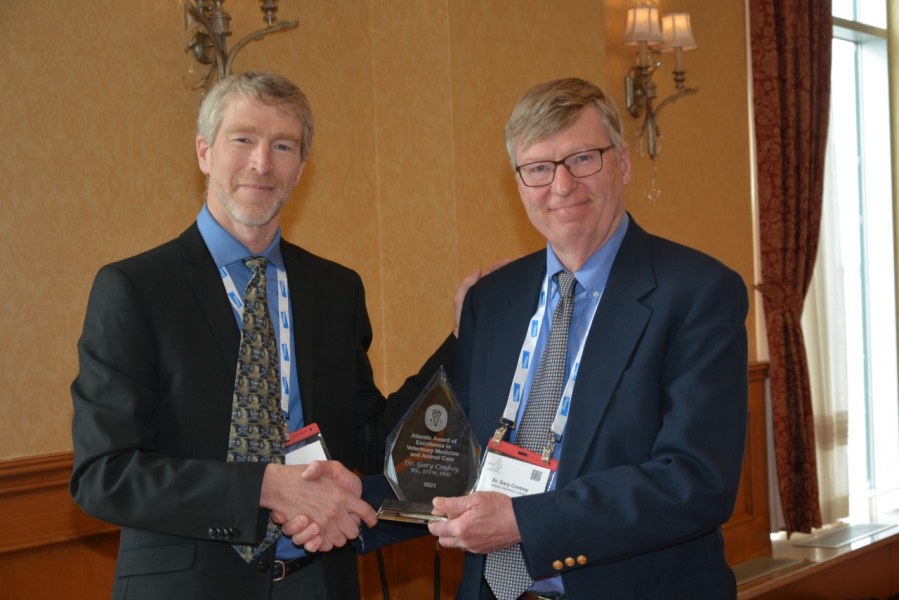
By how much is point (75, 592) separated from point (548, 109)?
87.8 inches

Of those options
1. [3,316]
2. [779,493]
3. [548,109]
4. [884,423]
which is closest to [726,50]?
[779,493]

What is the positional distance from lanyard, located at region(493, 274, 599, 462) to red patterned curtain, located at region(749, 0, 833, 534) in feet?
12.2

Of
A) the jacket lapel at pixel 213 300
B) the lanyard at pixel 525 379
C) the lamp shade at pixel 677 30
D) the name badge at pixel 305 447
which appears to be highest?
the lamp shade at pixel 677 30

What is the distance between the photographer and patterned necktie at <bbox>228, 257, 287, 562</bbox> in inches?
84.0

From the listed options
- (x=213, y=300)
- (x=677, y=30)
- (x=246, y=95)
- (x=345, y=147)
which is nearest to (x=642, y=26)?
(x=677, y=30)

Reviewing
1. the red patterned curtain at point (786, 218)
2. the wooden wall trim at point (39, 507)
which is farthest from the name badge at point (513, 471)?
the red patterned curtain at point (786, 218)

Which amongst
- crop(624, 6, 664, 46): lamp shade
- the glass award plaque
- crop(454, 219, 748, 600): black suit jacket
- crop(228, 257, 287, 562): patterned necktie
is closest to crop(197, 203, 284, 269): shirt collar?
crop(228, 257, 287, 562): patterned necktie

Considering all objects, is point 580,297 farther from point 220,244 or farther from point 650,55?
point 650,55

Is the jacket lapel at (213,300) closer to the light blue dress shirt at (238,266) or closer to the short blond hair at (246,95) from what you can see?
the light blue dress shirt at (238,266)

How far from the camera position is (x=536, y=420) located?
7.06 ft

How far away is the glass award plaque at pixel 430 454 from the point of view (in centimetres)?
219

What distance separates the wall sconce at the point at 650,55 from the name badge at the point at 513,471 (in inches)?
124

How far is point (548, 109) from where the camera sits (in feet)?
7.18

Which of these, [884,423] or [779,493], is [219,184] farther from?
[884,423]
